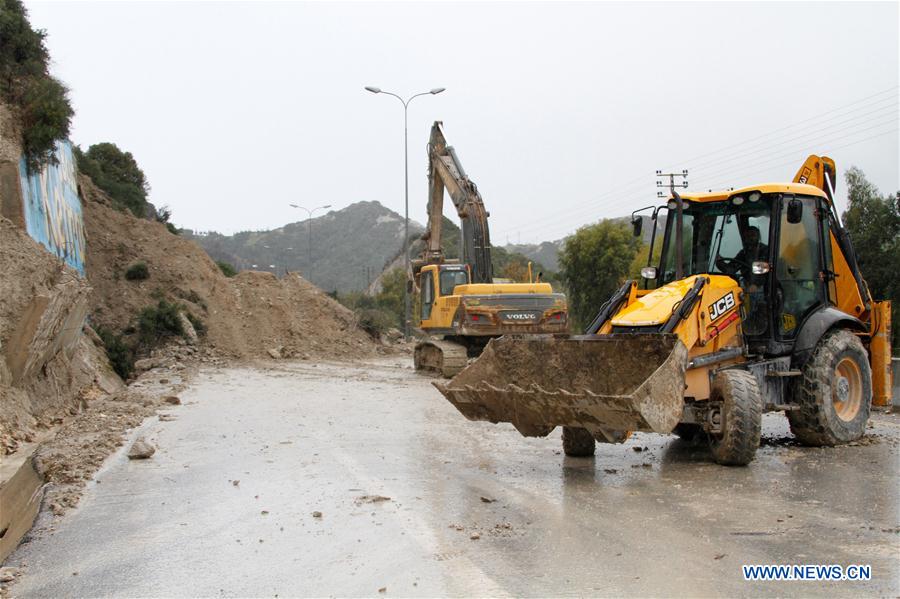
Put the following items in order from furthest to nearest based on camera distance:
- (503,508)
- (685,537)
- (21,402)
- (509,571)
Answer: (21,402) → (503,508) → (685,537) → (509,571)

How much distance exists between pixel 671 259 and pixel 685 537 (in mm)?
5165

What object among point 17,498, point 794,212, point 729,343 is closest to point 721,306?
point 729,343

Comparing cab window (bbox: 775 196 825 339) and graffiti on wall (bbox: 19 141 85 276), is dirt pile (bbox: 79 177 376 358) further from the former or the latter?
cab window (bbox: 775 196 825 339)

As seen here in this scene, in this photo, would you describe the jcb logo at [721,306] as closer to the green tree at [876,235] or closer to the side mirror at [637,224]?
the side mirror at [637,224]

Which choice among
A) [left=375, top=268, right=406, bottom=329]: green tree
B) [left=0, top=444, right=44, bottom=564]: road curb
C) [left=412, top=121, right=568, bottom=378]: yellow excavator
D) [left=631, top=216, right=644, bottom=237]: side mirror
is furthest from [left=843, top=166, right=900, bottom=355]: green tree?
[left=375, top=268, right=406, bottom=329]: green tree

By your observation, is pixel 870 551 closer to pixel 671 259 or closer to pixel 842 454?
pixel 842 454

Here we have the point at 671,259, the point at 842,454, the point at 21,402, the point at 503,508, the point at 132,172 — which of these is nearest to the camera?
the point at 503,508

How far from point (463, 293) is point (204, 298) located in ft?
51.7

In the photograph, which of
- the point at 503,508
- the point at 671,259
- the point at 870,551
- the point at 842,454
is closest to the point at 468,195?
the point at 671,259

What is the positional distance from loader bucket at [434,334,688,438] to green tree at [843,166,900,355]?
21.5 metres

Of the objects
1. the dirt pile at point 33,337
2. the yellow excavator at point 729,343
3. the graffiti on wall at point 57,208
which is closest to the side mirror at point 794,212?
the yellow excavator at point 729,343

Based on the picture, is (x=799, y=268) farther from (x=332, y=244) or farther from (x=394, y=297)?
(x=332, y=244)

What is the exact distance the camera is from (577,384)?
9.65m

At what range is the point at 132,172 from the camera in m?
43.0
